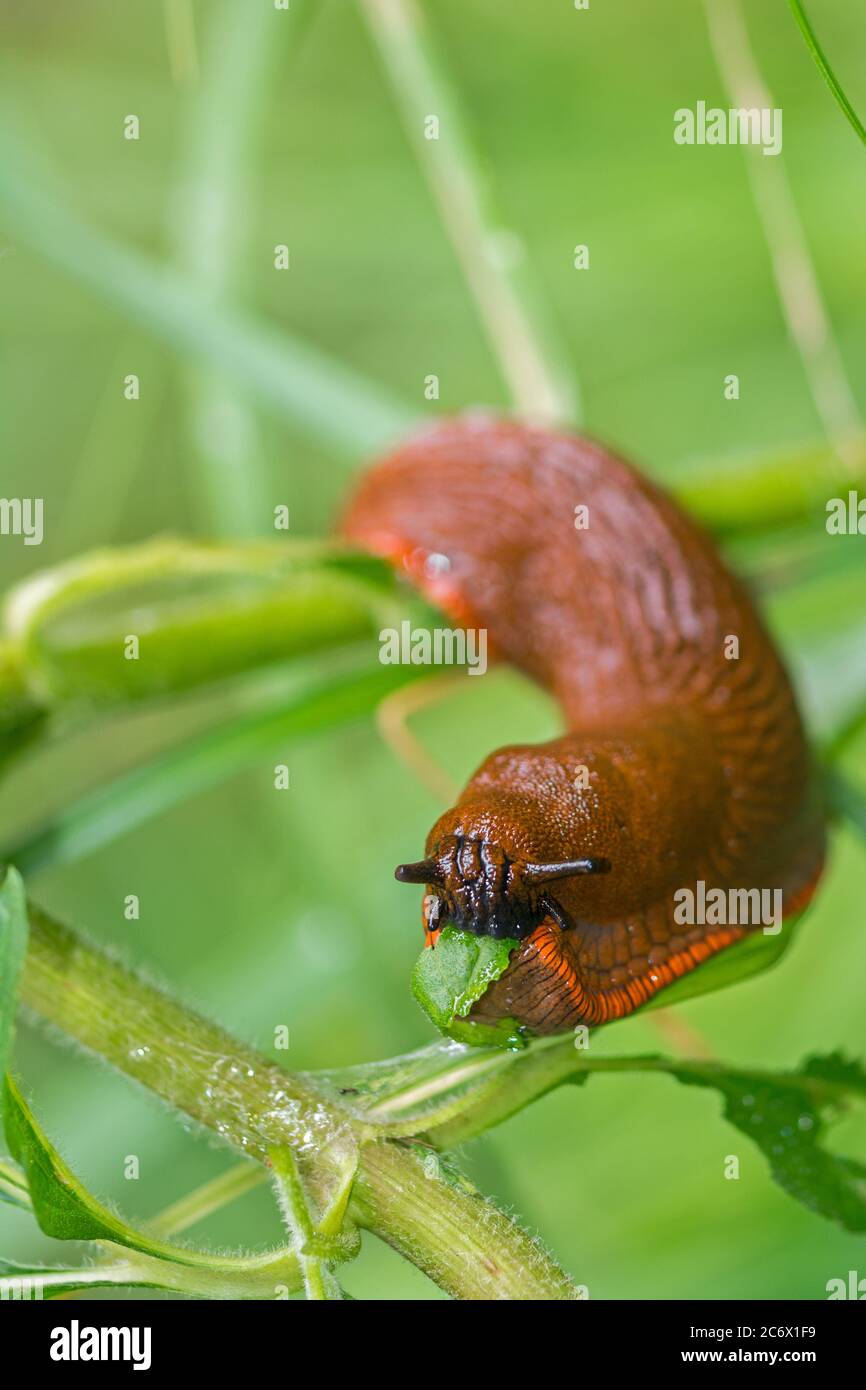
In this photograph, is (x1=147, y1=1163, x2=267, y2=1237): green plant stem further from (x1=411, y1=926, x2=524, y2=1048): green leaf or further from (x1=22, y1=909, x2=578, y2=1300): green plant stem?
(x1=411, y1=926, x2=524, y2=1048): green leaf

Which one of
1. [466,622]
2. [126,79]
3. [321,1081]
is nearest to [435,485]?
[466,622]

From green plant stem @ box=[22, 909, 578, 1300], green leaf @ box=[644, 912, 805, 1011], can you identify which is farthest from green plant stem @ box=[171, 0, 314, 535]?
green leaf @ box=[644, 912, 805, 1011]

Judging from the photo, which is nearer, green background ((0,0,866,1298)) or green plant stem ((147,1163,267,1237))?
green plant stem ((147,1163,267,1237))

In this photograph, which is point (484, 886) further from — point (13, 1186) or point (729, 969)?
point (13, 1186)

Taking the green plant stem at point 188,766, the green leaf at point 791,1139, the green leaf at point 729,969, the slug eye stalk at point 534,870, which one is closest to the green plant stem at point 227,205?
the green plant stem at point 188,766

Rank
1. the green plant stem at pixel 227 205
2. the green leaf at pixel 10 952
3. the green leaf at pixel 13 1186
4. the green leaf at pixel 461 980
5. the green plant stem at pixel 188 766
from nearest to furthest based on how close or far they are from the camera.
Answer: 1. the green leaf at pixel 10 952
2. the green leaf at pixel 13 1186
3. the green leaf at pixel 461 980
4. the green plant stem at pixel 188 766
5. the green plant stem at pixel 227 205

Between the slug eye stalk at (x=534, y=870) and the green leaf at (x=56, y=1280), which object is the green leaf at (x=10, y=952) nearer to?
the green leaf at (x=56, y=1280)
